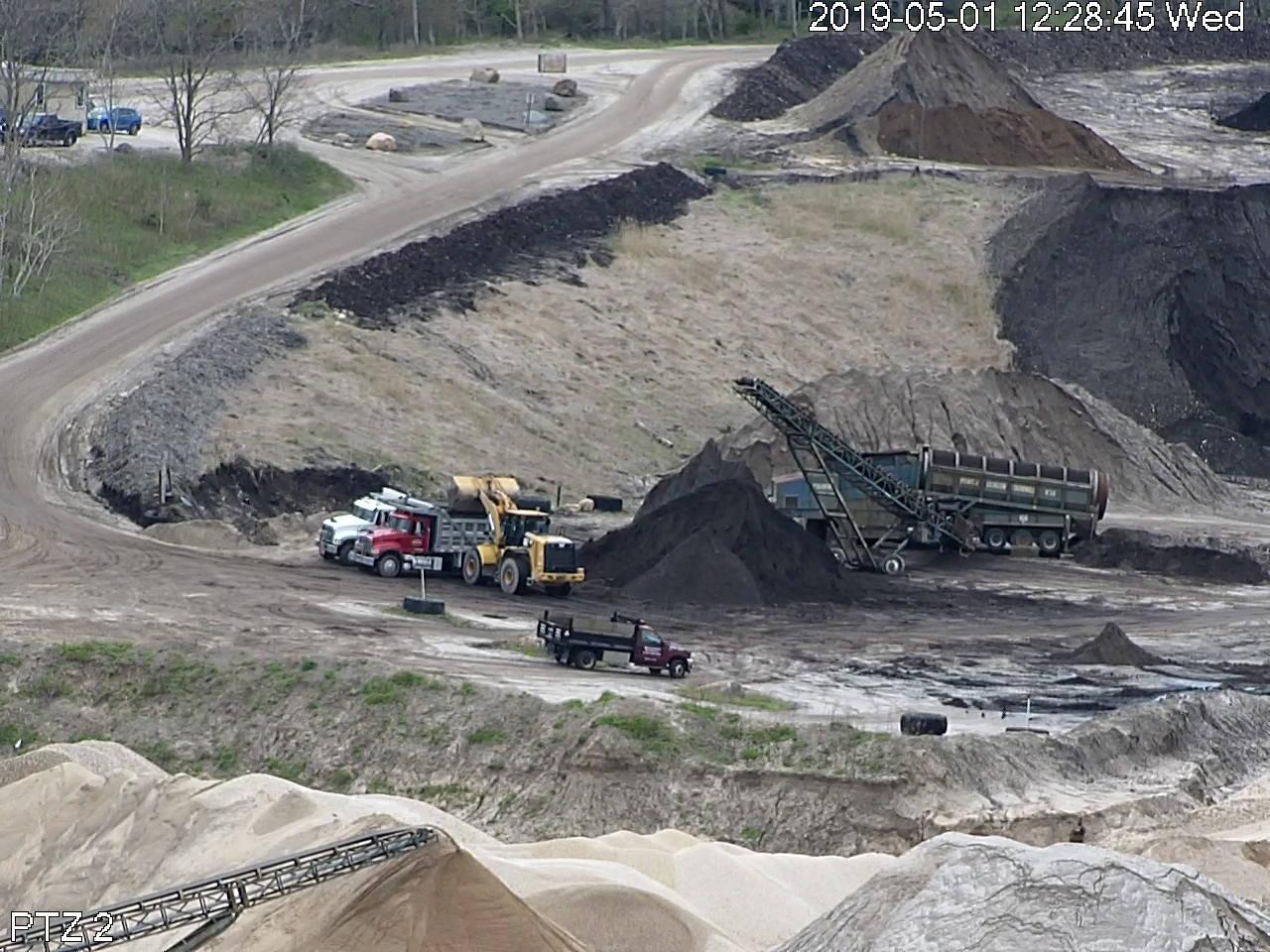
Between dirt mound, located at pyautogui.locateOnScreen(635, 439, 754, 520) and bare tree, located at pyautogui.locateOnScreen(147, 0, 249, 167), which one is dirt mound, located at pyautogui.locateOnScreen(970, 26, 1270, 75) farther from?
dirt mound, located at pyautogui.locateOnScreen(635, 439, 754, 520)

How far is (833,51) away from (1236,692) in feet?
207

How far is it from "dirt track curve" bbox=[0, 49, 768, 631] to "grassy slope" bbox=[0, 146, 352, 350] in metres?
0.98

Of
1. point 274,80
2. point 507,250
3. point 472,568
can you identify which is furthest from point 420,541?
point 274,80

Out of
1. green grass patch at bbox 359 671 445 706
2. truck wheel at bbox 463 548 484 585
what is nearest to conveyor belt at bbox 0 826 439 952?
green grass patch at bbox 359 671 445 706

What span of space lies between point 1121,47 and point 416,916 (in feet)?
284

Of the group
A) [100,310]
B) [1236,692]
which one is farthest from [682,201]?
[1236,692]

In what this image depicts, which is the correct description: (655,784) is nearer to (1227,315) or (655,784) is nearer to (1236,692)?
(1236,692)

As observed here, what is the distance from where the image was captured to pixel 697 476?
53.0m

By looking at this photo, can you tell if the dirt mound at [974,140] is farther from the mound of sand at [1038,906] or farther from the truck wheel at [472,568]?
the mound of sand at [1038,906]

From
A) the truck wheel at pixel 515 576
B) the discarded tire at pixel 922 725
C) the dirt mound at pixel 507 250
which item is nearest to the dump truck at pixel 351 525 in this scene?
the truck wheel at pixel 515 576

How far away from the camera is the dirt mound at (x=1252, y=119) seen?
93250mm

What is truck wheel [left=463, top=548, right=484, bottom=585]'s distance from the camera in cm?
4566

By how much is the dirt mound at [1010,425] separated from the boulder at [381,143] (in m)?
25.9

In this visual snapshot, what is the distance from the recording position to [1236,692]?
36469 millimetres
